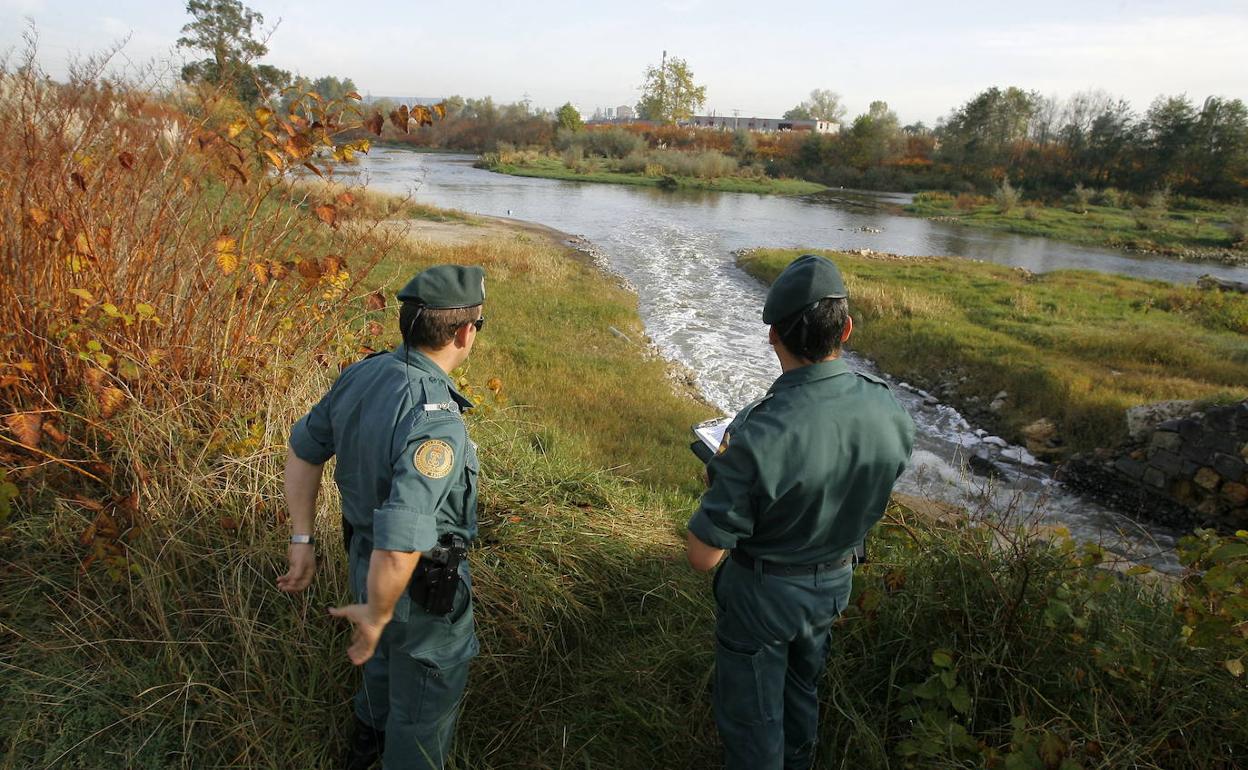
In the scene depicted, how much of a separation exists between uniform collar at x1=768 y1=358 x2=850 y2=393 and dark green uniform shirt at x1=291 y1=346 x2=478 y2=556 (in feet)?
3.00

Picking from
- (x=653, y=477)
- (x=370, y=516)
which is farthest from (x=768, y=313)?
(x=653, y=477)

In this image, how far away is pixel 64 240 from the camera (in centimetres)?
323

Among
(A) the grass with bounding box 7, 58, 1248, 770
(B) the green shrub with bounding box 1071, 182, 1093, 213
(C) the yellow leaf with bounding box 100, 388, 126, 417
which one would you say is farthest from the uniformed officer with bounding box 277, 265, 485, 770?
(B) the green shrub with bounding box 1071, 182, 1093, 213

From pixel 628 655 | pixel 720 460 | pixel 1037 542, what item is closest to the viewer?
pixel 720 460

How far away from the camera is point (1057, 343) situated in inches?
468

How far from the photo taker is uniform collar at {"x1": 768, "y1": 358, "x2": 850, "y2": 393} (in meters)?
1.95

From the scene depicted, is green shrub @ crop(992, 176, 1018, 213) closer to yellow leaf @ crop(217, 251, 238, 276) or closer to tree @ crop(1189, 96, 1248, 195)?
tree @ crop(1189, 96, 1248, 195)

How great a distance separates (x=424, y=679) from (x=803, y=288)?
1566 millimetres

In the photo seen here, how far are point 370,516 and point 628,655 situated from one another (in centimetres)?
138

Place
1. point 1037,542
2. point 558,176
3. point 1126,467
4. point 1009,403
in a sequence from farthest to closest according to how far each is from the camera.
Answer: point 558,176
point 1009,403
point 1126,467
point 1037,542

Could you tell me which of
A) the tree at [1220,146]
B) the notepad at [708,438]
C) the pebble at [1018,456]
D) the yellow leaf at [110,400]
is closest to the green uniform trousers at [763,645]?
the notepad at [708,438]

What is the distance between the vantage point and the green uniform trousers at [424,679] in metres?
2.01

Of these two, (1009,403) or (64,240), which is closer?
(64,240)

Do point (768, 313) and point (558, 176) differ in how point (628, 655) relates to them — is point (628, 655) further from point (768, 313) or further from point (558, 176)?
point (558, 176)
